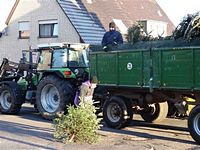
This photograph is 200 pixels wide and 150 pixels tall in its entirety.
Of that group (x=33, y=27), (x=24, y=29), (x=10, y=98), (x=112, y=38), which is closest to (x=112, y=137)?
(x=112, y=38)

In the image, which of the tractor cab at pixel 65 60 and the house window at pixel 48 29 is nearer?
the tractor cab at pixel 65 60

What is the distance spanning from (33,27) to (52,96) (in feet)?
46.3

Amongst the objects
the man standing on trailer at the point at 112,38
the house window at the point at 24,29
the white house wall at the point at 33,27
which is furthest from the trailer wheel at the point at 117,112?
the house window at the point at 24,29

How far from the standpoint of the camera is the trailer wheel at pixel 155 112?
13.4 meters

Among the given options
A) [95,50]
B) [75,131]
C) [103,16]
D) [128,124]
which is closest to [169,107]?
[128,124]

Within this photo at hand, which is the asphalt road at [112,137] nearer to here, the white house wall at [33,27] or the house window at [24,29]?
the white house wall at [33,27]

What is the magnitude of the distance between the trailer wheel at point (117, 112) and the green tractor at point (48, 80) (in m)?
1.67

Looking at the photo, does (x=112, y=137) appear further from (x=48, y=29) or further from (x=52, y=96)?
(x=48, y=29)

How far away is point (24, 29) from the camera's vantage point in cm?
2884

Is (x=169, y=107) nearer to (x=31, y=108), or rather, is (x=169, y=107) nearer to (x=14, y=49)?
(x=31, y=108)

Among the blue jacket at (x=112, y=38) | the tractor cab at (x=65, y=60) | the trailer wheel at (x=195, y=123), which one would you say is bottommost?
the trailer wheel at (x=195, y=123)

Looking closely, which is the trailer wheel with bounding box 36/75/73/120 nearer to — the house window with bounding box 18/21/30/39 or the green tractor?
the green tractor

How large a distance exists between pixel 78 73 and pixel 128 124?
2.73m

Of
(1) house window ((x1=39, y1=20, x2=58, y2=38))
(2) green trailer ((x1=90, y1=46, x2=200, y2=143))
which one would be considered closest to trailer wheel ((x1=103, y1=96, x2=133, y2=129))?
(2) green trailer ((x1=90, y1=46, x2=200, y2=143))
